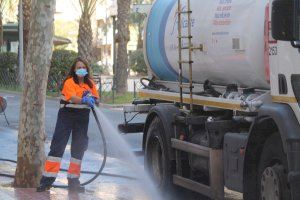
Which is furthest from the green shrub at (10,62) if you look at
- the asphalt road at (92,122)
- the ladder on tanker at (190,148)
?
the ladder on tanker at (190,148)

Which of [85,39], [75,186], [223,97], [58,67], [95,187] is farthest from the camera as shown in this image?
[58,67]

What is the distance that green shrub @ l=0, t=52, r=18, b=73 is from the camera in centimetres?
4016

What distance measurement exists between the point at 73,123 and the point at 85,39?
2268 cm

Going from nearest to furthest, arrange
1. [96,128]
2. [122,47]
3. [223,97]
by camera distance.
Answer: [223,97], [96,128], [122,47]

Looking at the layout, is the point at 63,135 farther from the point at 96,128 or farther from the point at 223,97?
the point at 96,128

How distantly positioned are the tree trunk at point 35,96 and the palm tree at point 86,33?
21.2m

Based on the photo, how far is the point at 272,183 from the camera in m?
6.50

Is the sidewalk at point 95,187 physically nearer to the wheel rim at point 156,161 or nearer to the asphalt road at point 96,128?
the wheel rim at point 156,161

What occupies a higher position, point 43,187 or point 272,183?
point 272,183

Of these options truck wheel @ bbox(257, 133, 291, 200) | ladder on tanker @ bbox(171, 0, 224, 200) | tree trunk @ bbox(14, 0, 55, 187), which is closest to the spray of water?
ladder on tanker @ bbox(171, 0, 224, 200)

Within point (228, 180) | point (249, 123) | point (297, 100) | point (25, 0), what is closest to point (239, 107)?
point (249, 123)

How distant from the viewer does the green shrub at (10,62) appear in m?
40.2

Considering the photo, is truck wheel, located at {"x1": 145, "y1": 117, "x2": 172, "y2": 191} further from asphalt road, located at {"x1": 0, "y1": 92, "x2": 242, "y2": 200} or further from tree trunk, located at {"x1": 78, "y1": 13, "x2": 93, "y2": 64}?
tree trunk, located at {"x1": 78, "y1": 13, "x2": 93, "y2": 64}

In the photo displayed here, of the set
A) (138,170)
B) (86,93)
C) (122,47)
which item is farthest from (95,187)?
(122,47)
